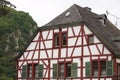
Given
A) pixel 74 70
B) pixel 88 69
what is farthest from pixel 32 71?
pixel 88 69

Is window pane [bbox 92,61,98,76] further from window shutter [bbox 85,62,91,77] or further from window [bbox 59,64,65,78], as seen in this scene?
window [bbox 59,64,65,78]

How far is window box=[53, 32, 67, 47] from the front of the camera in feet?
132

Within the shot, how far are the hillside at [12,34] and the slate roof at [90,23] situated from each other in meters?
30.7

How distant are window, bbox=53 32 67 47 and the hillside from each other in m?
31.6

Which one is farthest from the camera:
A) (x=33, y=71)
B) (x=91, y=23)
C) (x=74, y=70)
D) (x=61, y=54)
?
(x=33, y=71)

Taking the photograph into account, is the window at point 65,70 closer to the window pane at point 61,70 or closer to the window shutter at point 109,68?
the window pane at point 61,70

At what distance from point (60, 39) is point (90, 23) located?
317cm

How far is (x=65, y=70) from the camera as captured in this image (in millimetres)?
39531

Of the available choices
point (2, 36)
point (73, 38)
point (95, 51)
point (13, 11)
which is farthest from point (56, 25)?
point (13, 11)

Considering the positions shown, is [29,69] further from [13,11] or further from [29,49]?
[13,11]

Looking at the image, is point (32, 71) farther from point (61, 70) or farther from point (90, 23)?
point (90, 23)

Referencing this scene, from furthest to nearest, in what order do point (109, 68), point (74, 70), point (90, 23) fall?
point (90, 23) < point (74, 70) < point (109, 68)

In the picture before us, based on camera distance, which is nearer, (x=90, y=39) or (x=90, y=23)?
(x=90, y=39)

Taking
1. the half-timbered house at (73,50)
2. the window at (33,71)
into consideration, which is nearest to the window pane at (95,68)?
the half-timbered house at (73,50)
